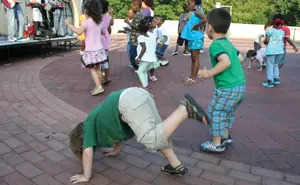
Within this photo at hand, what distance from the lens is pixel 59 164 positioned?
3516 mm

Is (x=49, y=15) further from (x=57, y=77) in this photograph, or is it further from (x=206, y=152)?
(x=206, y=152)

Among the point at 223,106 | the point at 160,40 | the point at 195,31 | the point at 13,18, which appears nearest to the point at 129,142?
the point at 223,106

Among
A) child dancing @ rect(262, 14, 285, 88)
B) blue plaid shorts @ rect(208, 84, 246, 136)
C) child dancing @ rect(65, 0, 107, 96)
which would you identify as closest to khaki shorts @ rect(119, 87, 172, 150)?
blue plaid shorts @ rect(208, 84, 246, 136)

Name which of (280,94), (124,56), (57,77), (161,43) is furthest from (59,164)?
(124,56)

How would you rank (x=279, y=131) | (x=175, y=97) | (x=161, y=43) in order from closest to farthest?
(x=279, y=131), (x=175, y=97), (x=161, y=43)

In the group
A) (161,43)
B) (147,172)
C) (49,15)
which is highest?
(49,15)

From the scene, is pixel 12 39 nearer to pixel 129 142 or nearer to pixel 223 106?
pixel 129 142

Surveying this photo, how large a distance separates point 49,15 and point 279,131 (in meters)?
8.03

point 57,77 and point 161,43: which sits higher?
point 161,43

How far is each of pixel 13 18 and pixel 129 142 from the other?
658 cm

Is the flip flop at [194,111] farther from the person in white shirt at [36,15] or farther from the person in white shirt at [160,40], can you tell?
the person in white shirt at [36,15]

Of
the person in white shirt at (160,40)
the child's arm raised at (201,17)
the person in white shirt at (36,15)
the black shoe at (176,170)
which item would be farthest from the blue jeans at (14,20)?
the black shoe at (176,170)

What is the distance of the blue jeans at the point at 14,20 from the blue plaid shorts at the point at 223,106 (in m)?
7.02

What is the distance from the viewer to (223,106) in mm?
3707
